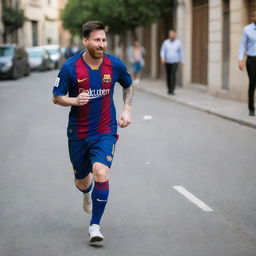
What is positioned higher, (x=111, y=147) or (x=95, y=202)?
(x=111, y=147)

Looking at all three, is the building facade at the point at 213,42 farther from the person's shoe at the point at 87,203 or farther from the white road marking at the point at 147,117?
the person's shoe at the point at 87,203

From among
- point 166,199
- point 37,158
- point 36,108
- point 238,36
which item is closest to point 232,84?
point 238,36

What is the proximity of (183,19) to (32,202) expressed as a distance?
18.8 m

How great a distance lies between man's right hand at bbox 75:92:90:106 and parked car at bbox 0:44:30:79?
24.6 m

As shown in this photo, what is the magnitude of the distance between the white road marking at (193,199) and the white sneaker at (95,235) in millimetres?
1449

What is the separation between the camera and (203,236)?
5070mm

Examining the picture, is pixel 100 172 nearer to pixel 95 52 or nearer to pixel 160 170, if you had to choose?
pixel 95 52

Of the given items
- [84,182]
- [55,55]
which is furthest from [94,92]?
[55,55]

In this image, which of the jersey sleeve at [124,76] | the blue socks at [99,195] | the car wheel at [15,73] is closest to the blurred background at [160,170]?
the blue socks at [99,195]

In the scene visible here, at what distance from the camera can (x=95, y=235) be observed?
15.8 ft

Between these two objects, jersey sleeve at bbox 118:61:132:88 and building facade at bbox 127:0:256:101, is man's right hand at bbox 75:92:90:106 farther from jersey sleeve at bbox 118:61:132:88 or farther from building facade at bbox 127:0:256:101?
building facade at bbox 127:0:256:101

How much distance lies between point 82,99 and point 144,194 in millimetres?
→ 2200

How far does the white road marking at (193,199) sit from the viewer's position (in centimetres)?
604

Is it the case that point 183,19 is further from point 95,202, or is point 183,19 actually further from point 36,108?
point 95,202
